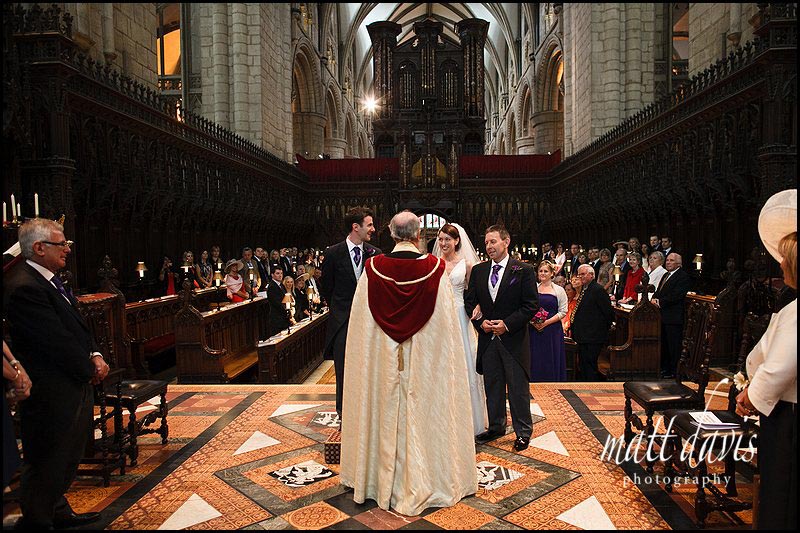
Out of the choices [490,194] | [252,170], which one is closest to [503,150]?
[490,194]

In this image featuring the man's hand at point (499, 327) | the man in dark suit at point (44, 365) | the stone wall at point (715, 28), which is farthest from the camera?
the stone wall at point (715, 28)

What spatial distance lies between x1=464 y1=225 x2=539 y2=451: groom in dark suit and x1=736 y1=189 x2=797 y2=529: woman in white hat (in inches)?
76.7

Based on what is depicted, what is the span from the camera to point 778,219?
2346mm

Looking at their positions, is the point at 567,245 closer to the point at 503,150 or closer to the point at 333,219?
the point at 333,219

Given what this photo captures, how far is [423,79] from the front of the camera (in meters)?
29.8

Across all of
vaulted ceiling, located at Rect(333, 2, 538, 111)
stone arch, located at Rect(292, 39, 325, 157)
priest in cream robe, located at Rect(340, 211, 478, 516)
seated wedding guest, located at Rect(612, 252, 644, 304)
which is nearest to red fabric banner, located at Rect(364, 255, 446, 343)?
priest in cream robe, located at Rect(340, 211, 478, 516)

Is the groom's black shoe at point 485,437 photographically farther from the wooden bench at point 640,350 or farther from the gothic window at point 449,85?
the gothic window at point 449,85

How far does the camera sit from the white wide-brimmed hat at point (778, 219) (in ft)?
7.54

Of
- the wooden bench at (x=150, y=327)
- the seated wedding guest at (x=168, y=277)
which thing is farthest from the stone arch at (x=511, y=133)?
the wooden bench at (x=150, y=327)

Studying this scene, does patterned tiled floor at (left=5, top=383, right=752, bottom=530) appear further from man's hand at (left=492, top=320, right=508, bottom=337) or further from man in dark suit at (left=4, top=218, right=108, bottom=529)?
man's hand at (left=492, top=320, right=508, bottom=337)

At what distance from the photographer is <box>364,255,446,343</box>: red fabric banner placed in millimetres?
3375

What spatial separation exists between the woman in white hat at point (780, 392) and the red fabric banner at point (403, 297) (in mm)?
1711

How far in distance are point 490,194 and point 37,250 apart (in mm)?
19517

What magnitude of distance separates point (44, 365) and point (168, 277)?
8.52 metres
